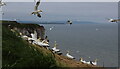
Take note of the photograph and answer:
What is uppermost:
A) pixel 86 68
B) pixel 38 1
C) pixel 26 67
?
Result: pixel 38 1

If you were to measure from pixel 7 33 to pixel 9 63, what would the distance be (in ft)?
4.65

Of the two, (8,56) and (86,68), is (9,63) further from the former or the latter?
(86,68)

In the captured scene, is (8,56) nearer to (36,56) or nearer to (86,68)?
(36,56)

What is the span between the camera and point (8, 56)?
21.7 ft

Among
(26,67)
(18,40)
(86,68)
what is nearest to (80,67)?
(86,68)

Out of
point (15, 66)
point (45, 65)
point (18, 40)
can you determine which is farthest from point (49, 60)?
point (18, 40)

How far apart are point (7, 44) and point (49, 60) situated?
108 centimetres

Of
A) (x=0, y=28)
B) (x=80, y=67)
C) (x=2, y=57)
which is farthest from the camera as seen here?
(x=80, y=67)

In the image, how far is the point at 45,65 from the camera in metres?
6.46

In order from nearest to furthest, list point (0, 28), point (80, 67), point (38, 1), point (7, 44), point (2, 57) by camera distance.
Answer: point (38, 1) < point (2, 57) < point (7, 44) < point (0, 28) < point (80, 67)

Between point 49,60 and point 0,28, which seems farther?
point 0,28

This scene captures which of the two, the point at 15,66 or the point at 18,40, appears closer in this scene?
the point at 15,66

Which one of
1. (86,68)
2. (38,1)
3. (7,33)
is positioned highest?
(38,1)

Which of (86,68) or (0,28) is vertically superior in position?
(0,28)
